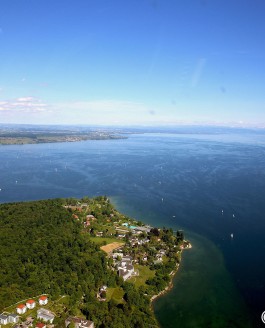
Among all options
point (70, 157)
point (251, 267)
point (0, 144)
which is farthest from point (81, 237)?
point (0, 144)

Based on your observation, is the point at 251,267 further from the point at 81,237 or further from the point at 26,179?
the point at 26,179

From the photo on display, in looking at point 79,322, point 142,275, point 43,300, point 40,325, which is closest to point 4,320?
point 40,325

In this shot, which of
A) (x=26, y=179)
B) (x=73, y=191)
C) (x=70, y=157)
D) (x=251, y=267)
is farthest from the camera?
(x=70, y=157)

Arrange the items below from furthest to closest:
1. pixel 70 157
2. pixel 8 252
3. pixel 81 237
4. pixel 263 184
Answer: pixel 70 157, pixel 263 184, pixel 81 237, pixel 8 252

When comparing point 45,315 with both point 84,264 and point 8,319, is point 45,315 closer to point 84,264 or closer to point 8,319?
point 8,319

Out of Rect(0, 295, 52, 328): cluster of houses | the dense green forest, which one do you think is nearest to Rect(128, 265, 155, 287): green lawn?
the dense green forest

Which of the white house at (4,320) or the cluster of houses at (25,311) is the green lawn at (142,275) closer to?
the cluster of houses at (25,311)

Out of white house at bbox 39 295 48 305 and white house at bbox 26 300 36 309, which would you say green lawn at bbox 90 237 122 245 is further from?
white house at bbox 26 300 36 309

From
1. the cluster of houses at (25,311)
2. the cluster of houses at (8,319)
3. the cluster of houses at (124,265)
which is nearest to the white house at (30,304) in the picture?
the cluster of houses at (25,311)
